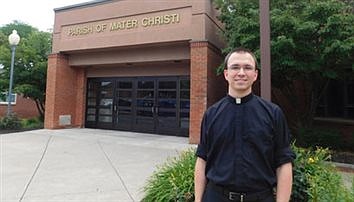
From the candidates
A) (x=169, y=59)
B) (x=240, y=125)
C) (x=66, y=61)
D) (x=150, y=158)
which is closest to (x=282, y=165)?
(x=240, y=125)

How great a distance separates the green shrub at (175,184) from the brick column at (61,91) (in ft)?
37.3

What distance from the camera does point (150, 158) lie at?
901cm

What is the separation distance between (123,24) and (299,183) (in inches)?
434

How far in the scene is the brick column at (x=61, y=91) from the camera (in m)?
15.4

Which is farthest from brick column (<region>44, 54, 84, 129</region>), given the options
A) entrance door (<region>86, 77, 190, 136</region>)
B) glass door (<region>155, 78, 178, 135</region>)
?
glass door (<region>155, 78, 178, 135</region>)

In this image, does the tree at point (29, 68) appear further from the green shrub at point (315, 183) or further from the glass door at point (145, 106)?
the green shrub at point (315, 183)

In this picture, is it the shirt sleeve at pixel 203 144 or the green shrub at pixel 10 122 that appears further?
the green shrub at pixel 10 122

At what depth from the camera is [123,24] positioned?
44.5 ft

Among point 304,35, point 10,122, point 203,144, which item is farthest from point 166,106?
point 203,144

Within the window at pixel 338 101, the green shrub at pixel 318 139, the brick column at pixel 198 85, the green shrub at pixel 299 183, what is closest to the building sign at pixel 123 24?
the brick column at pixel 198 85

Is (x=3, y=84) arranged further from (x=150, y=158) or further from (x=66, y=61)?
(x=150, y=158)

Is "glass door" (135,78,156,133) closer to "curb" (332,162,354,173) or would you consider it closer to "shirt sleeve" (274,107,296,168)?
"curb" (332,162,354,173)

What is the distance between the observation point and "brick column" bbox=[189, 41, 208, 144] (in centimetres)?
1150

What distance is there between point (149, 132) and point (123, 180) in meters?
8.29
